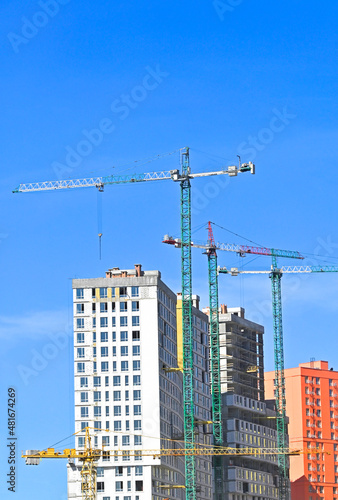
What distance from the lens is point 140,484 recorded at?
190125 millimetres

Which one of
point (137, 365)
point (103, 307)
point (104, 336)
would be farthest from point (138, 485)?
point (103, 307)

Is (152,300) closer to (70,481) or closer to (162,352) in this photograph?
(162,352)

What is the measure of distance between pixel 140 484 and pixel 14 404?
71.6 metres

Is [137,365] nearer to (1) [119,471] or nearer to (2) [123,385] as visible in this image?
(2) [123,385]

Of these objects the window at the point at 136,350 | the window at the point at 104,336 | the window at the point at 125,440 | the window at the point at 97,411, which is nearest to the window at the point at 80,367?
the window at the point at 104,336

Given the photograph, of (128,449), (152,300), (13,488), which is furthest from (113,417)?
(13,488)

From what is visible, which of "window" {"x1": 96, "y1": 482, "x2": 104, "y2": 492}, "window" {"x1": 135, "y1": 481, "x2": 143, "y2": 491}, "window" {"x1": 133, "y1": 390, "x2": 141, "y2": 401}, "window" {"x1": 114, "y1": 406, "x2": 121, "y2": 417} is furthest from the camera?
"window" {"x1": 114, "y1": 406, "x2": 121, "y2": 417}

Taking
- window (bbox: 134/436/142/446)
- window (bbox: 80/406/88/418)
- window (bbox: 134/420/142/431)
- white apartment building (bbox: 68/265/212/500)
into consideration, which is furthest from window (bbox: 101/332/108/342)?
window (bbox: 134/436/142/446)

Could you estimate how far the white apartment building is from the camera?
191000 millimetres

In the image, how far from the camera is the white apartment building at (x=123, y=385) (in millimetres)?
191000

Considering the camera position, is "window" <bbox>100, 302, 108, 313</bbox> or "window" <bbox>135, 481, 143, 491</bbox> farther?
"window" <bbox>100, 302, 108, 313</bbox>

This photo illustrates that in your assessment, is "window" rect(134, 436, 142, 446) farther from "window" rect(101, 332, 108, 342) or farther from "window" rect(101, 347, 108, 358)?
"window" rect(101, 332, 108, 342)

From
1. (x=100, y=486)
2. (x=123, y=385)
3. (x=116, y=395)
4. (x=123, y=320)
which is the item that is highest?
(x=123, y=320)

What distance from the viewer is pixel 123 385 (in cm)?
19438
